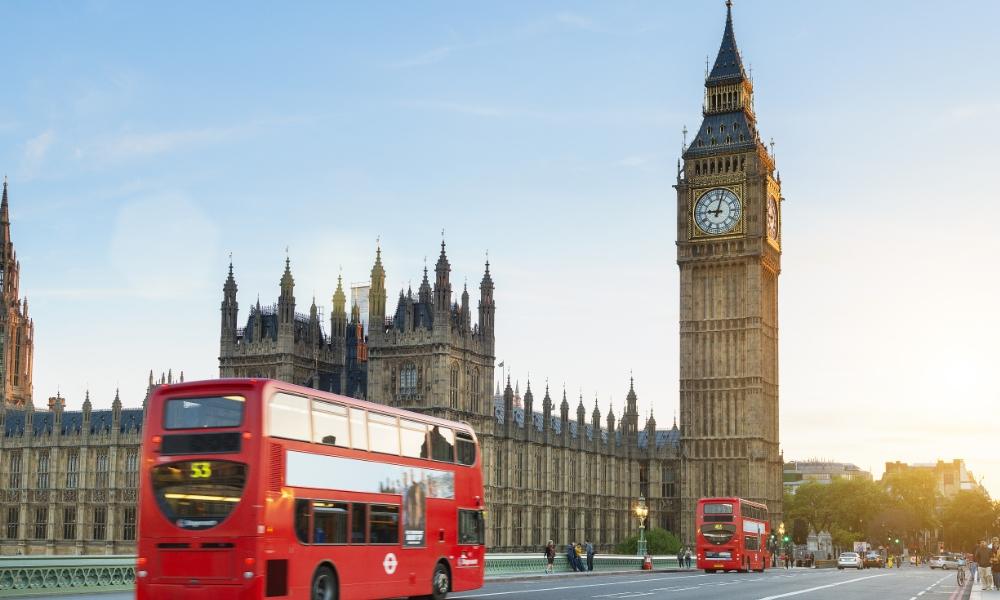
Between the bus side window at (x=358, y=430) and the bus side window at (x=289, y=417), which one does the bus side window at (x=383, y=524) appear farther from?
the bus side window at (x=289, y=417)

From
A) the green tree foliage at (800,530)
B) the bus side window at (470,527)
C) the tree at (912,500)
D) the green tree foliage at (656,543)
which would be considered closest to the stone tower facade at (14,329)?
the green tree foliage at (656,543)

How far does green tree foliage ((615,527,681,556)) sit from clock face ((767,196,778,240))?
28050 millimetres

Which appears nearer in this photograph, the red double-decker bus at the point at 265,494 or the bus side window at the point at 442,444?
the red double-decker bus at the point at 265,494

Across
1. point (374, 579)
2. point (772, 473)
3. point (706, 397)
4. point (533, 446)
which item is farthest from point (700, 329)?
point (374, 579)

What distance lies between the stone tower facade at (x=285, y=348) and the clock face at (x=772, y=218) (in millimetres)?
41003

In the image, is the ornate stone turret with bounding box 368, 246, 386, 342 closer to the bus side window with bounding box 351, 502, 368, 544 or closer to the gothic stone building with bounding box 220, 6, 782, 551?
the gothic stone building with bounding box 220, 6, 782, 551

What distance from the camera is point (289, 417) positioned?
23.7m

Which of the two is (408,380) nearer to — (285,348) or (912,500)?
(285,348)

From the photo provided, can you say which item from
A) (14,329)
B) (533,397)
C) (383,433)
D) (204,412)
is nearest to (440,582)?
(383,433)

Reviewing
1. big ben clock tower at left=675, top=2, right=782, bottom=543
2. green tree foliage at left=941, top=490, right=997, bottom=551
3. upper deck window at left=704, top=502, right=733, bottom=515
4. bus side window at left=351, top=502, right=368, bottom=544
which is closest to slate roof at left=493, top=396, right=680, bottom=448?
big ben clock tower at left=675, top=2, right=782, bottom=543

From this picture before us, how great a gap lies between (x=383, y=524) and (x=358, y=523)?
114 centimetres

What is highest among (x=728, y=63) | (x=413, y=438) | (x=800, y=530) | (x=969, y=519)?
(x=728, y=63)

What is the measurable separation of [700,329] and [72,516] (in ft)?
178

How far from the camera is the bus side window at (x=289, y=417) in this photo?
2316 cm
